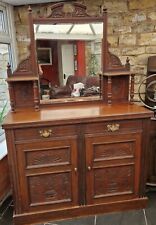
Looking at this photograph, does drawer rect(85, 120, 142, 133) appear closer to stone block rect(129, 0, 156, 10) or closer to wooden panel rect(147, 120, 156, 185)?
wooden panel rect(147, 120, 156, 185)

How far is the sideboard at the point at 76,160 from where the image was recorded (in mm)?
1734

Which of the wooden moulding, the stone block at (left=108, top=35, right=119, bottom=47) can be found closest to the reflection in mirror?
the stone block at (left=108, top=35, right=119, bottom=47)

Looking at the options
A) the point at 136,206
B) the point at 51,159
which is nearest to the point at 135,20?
the point at 51,159

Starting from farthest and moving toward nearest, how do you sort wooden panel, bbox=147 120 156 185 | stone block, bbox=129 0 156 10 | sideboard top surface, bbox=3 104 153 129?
stone block, bbox=129 0 156 10 < wooden panel, bbox=147 120 156 185 < sideboard top surface, bbox=3 104 153 129

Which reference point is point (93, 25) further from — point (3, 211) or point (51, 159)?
point (3, 211)

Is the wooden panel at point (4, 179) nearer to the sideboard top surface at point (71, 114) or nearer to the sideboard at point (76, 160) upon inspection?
the sideboard at point (76, 160)

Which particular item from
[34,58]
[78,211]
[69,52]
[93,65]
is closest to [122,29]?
[93,65]

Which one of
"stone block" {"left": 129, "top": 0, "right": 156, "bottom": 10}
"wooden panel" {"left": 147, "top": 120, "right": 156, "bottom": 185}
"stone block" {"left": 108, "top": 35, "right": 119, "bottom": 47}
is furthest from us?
"stone block" {"left": 108, "top": 35, "right": 119, "bottom": 47}

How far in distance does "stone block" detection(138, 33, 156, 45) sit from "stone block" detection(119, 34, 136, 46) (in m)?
0.07

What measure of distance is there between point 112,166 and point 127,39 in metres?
1.42

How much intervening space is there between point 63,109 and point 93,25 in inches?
32.7

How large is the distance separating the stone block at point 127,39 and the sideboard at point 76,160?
84 cm

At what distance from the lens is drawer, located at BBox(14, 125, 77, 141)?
1703 millimetres

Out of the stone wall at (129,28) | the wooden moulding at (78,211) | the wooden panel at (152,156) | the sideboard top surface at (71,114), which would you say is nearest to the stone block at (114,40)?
the stone wall at (129,28)
